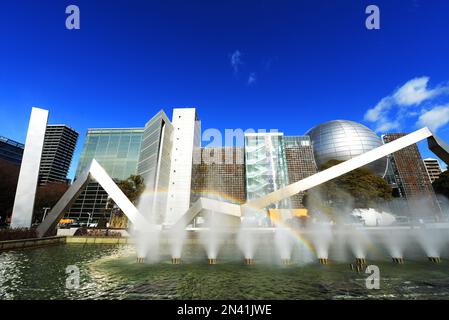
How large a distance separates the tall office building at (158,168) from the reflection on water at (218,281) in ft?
135

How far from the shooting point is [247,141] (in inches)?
3078

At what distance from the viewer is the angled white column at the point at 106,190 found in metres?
17.6

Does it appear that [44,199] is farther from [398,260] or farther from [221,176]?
[398,260]

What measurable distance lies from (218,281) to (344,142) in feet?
227

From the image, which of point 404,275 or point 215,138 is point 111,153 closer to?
point 215,138

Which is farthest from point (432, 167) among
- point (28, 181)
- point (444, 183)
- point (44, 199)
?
point (44, 199)

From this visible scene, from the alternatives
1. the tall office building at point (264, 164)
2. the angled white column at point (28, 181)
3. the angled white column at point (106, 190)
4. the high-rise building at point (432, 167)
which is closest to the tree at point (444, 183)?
the tall office building at point (264, 164)

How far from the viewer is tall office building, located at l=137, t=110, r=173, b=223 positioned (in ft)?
176

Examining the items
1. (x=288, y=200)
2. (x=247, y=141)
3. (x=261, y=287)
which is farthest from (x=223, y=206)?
(x=247, y=141)

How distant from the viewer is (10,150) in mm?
102375

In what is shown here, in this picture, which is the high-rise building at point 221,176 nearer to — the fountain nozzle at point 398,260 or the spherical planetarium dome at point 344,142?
the spherical planetarium dome at point 344,142

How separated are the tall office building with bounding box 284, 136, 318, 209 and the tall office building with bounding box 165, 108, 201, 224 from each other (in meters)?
34.3
